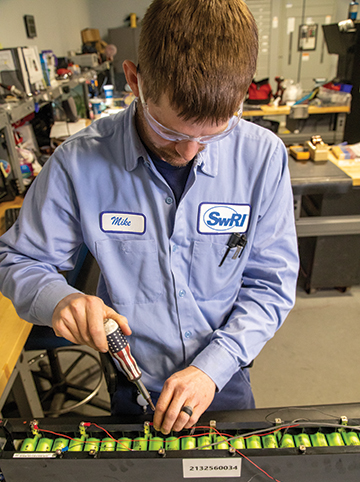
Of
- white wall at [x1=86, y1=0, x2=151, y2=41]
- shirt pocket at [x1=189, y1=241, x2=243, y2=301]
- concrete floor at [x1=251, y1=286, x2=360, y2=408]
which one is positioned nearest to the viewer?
shirt pocket at [x1=189, y1=241, x2=243, y2=301]

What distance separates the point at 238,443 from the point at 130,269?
1.56 ft

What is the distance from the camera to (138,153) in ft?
2.86

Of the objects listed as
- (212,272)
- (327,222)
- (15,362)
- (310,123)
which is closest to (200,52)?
(212,272)

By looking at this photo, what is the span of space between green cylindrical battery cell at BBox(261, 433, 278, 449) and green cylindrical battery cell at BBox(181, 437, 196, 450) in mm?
153

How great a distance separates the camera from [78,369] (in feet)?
7.18

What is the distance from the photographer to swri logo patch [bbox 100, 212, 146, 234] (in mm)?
917

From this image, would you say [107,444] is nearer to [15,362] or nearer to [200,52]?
[15,362]

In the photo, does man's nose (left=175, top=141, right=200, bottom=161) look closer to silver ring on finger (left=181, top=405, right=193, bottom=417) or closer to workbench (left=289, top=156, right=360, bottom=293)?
silver ring on finger (left=181, top=405, right=193, bottom=417)

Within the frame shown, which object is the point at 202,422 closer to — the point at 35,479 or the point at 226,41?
the point at 35,479

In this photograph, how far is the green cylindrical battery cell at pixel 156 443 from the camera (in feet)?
2.59

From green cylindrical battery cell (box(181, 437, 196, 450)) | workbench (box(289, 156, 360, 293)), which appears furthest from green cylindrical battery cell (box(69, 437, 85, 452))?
workbench (box(289, 156, 360, 293))

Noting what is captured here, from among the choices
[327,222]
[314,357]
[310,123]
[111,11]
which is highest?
[111,11]

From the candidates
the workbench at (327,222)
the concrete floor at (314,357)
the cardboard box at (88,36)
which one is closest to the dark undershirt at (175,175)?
the workbench at (327,222)

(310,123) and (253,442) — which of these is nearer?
(253,442)
